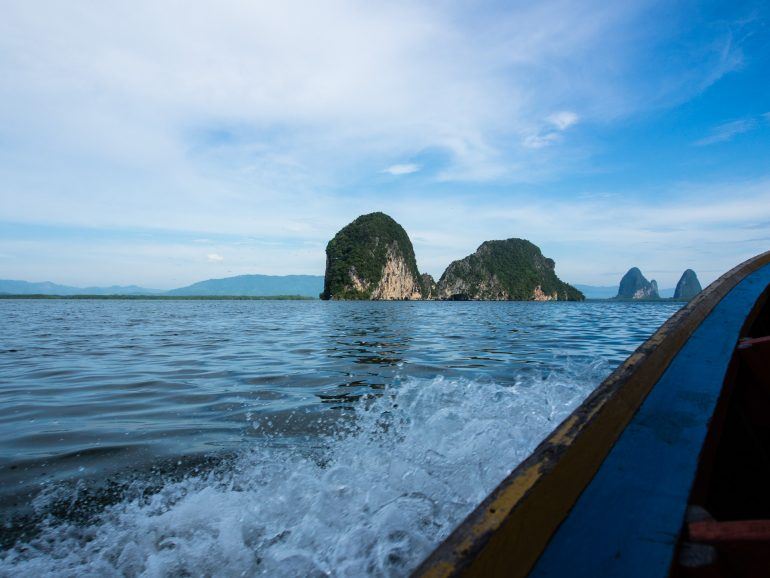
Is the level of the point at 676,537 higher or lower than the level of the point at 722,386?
lower

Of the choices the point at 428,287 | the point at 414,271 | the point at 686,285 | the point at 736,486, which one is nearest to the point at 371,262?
the point at 414,271

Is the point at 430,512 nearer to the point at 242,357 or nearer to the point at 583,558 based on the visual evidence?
the point at 583,558

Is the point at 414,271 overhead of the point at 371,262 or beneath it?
beneath

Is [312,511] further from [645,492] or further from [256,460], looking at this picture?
[645,492]

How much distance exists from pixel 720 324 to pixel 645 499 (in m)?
1.78

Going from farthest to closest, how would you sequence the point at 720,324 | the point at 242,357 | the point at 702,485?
the point at 242,357, the point at 720,324, the point at 702,485

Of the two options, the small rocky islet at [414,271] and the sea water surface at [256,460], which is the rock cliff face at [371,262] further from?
the sea water surface at [256,460]

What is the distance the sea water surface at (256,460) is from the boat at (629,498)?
1409 millimetres

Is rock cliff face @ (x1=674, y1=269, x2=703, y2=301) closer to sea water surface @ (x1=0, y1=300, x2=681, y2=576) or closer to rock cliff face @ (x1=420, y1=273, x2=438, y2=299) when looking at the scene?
rock cliff face @ (x1=420, y1=273, x2=438, y2=299)

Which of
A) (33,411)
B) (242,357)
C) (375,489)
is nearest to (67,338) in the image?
(242,357)

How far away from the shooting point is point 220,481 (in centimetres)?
323

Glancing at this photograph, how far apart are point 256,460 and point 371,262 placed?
5045 inches

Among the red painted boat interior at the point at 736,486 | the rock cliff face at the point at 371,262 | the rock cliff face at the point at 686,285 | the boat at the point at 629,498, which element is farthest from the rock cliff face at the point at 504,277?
the boat at the point at 629,498

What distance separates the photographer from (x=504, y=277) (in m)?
155
